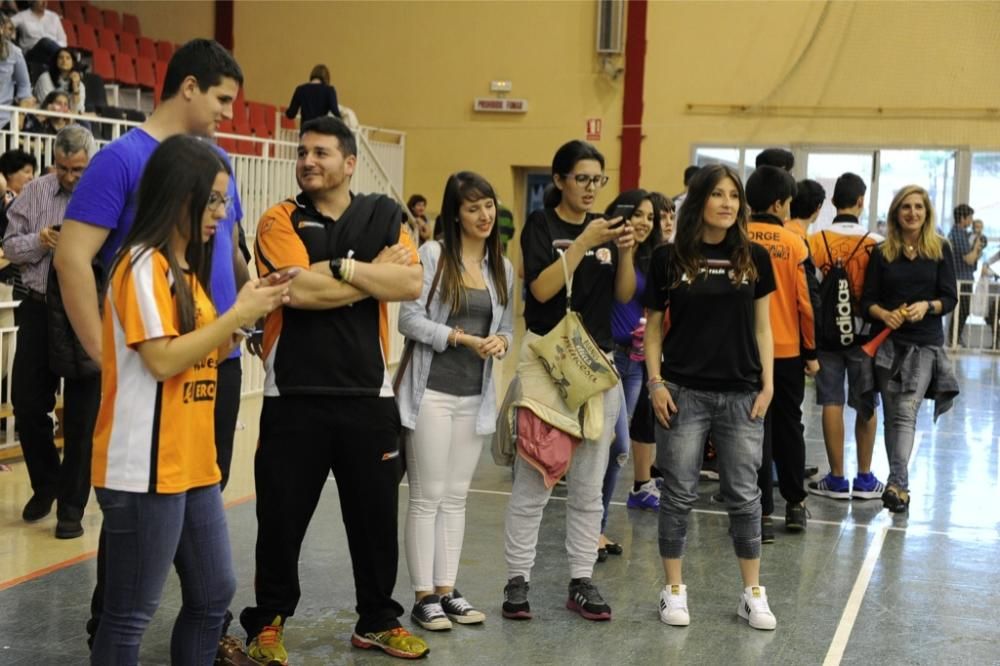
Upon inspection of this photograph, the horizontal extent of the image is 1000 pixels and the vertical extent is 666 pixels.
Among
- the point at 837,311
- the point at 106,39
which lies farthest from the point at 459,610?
the point at 106,39

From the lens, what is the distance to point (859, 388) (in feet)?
21.9

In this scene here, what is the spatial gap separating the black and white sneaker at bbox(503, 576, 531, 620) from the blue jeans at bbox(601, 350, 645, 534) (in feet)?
1.70

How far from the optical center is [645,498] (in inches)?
250

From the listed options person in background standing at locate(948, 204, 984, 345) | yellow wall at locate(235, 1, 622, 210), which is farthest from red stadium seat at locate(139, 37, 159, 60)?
person in background standing at locate(948, 204, 984, 345)

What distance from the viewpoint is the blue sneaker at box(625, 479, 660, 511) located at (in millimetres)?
6348

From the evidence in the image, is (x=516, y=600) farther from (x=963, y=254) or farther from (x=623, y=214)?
(x=963, y=254)

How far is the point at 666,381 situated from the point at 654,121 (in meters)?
13.7

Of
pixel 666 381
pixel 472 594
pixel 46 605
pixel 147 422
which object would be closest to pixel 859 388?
pixel 666 381

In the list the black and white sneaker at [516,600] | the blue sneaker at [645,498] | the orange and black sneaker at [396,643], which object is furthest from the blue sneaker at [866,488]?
the orange and black sneaker at [396,643]

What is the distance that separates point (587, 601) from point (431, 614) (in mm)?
611

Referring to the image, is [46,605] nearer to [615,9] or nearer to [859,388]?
[859,388]

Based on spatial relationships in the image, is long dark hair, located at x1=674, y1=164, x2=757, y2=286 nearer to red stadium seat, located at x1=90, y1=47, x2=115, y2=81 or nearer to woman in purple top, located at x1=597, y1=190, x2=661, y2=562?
woman in purple top, located at x1=597, y1=190, x2=661, y2=562

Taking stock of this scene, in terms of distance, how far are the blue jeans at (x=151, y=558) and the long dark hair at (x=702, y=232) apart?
7.05 ft

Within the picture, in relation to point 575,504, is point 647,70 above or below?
above
